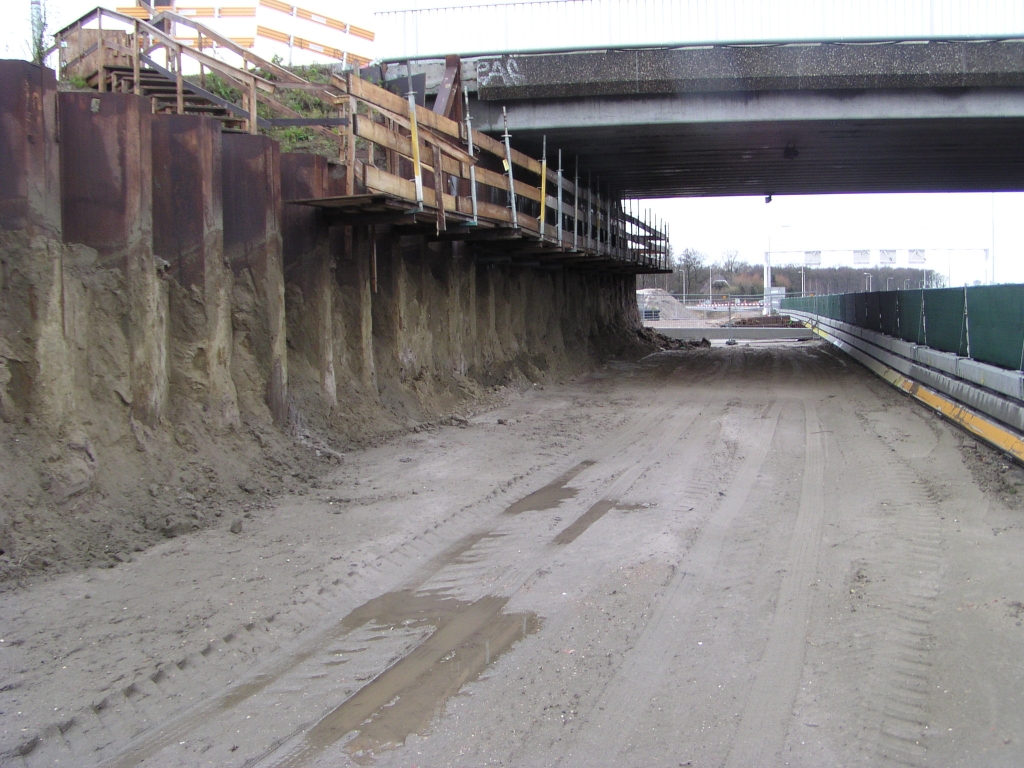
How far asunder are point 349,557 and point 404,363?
6.60 metres

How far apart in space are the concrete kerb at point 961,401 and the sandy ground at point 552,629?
1.39 feet

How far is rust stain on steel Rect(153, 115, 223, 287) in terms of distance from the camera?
8836 millimetres

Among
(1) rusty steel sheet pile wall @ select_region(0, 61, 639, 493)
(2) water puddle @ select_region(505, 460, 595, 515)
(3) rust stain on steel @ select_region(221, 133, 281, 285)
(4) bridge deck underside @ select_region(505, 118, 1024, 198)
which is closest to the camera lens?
(1) rusty steel sheet pile wall @ select_region(0, 61, 639, 493)

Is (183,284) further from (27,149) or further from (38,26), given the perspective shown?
(38,26)

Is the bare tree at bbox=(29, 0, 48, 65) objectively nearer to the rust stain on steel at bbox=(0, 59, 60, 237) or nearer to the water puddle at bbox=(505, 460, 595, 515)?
the rust stain on steel at bbox=(0, 59, 60, 237)

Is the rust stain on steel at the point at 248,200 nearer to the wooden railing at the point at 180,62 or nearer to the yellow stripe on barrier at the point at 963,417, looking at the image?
the wooden railing at the point at 180,62

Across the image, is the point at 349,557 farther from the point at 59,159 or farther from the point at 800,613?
the point at 59,159

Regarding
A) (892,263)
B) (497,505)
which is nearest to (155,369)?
(497,505)

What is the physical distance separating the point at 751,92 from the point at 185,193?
12676 mm

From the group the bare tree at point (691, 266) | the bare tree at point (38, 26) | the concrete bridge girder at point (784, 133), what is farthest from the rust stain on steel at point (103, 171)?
the bare tree at point (691, 266)

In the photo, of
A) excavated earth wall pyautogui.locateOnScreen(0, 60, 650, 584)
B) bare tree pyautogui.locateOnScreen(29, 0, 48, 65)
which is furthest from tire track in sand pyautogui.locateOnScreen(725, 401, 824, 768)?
bare tree pyautogui.locateOnScreen(29, 0, 48, 65)

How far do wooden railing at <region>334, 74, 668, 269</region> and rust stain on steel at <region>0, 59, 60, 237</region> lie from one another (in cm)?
347

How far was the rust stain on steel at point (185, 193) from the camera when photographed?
884 cm

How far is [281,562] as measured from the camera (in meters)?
6.97
